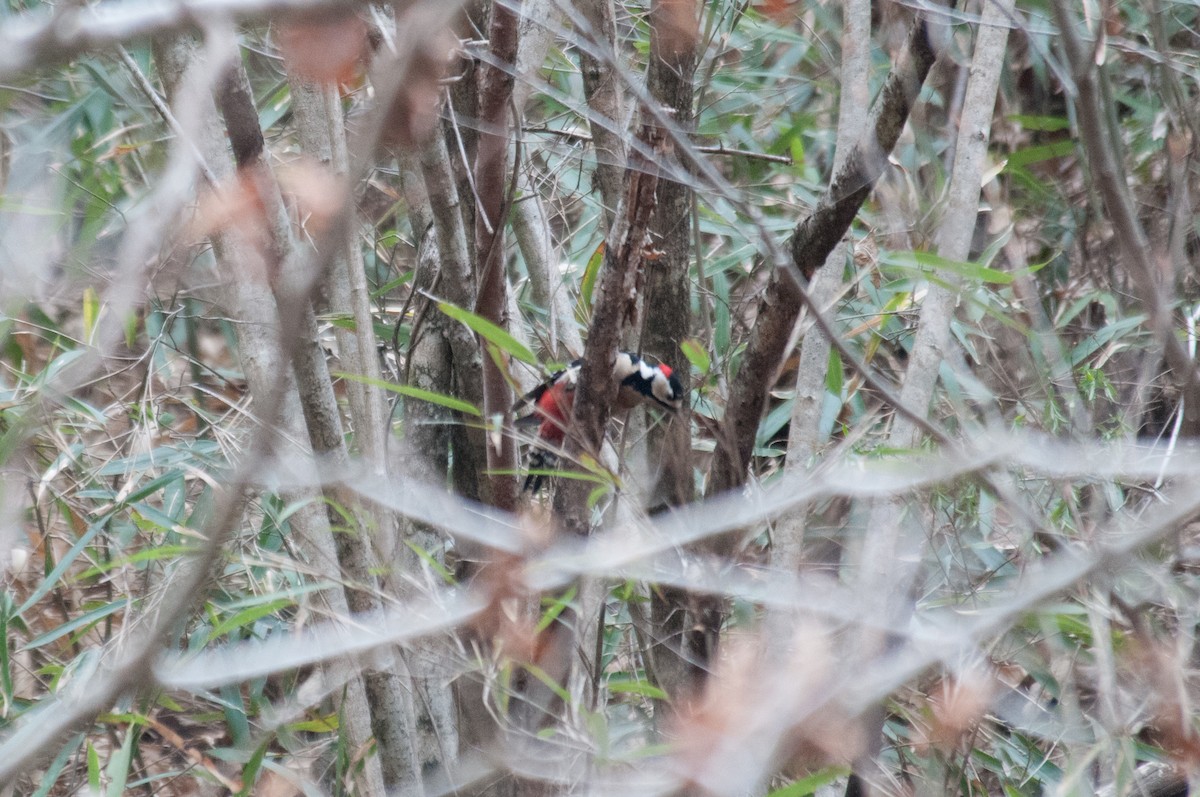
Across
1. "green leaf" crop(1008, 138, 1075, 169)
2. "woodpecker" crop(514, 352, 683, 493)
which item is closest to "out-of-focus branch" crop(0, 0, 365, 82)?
"woodpecker" crop(514, 352, 683, 493)

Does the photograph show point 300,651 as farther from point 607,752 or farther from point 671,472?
point 671,472

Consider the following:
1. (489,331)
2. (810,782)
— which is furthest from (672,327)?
(810,782)

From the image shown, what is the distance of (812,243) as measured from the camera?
2287 mm

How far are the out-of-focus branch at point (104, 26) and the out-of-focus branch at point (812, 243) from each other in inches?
51.6

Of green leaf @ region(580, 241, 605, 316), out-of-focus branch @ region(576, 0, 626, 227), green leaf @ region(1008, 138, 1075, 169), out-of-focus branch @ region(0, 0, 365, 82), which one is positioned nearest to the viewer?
out-of-focus branch @ region(0, 0, 365, 82)

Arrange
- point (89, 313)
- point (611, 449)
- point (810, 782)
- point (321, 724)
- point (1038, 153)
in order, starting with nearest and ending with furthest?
point (810, 782), point (611, 449), point (321, 724), point (89, 313), point (1038, 153)

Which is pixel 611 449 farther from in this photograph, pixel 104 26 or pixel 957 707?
pixel 104 26

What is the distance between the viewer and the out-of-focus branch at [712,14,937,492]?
7.11ft

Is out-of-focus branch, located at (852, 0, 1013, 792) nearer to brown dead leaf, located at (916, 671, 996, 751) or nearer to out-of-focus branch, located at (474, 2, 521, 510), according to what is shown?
brown dead leaf, located at (916, 671, 996, 751)

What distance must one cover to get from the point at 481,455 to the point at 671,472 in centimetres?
42

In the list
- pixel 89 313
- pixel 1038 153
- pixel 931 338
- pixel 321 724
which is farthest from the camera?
pixel 1038 153

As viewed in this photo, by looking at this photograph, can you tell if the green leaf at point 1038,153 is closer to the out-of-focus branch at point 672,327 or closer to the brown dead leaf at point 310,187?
the out-of-focus branch at point 672,327

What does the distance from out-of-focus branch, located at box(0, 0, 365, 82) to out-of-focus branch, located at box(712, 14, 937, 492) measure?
1.31 meters

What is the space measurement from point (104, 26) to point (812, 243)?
5.38ft
